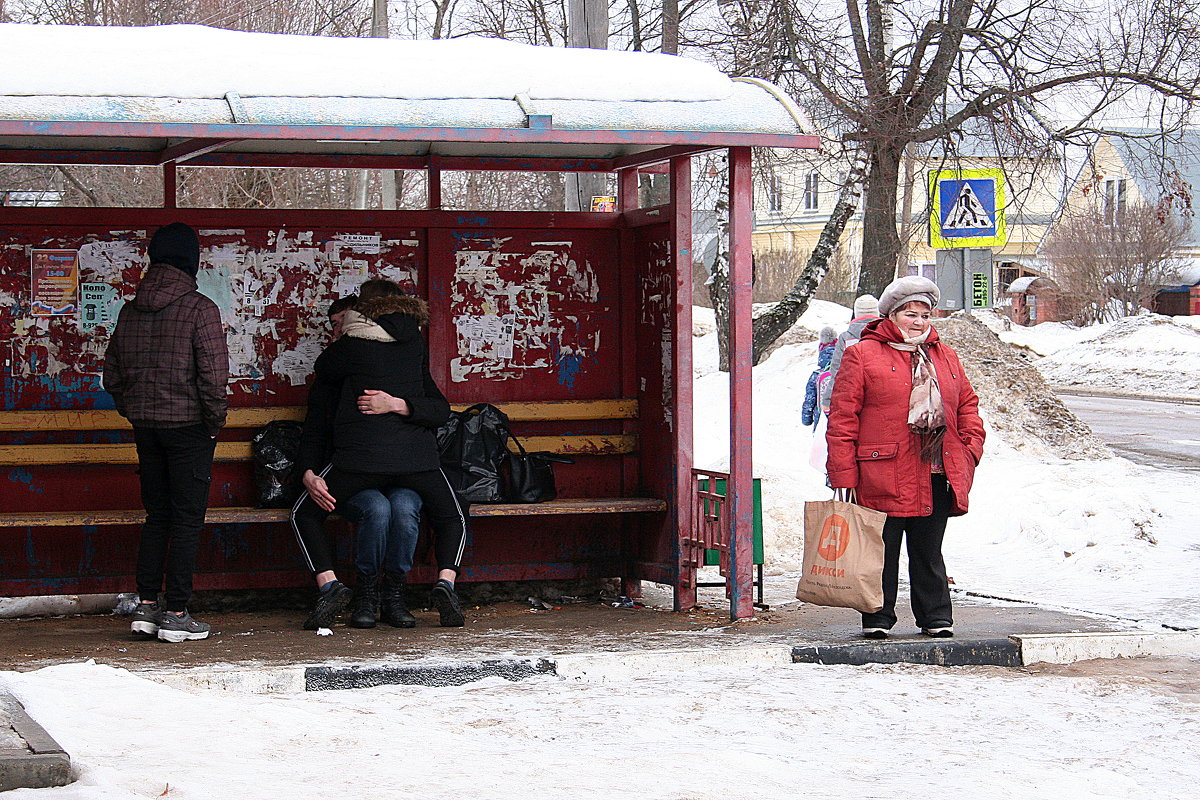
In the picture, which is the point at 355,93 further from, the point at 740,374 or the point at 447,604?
the point at 447,604

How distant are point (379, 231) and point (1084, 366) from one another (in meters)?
28.2

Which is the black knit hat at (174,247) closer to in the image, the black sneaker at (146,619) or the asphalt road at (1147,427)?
the black sneaker at (146,619)

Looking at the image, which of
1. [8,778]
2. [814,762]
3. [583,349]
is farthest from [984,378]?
[8,778]

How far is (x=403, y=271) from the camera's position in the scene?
25.6 ft

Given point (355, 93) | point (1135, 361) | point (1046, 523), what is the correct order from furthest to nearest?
point (1135, 361)
point (1046, 523)
point (355, 93)

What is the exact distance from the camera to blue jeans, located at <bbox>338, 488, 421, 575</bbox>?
6902mm

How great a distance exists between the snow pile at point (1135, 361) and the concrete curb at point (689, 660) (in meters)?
22.5

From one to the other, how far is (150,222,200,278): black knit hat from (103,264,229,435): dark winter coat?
0.04 metres

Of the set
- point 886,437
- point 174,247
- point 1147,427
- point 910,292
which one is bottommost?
point 1147,427

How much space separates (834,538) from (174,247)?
326cm

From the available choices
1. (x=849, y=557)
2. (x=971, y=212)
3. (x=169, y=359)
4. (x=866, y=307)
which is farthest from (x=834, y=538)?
(x=971, y=212)

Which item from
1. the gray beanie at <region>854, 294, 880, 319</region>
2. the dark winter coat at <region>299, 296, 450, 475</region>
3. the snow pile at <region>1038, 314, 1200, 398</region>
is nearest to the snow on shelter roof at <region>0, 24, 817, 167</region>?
the dark winter coat at <region>299, 296, 450, 475</region>

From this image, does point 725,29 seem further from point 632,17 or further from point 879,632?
point 879,632

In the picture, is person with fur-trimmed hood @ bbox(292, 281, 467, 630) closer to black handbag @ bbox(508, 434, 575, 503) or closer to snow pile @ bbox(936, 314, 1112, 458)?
black handbag @ bbox(508, 434, 575, 503)
